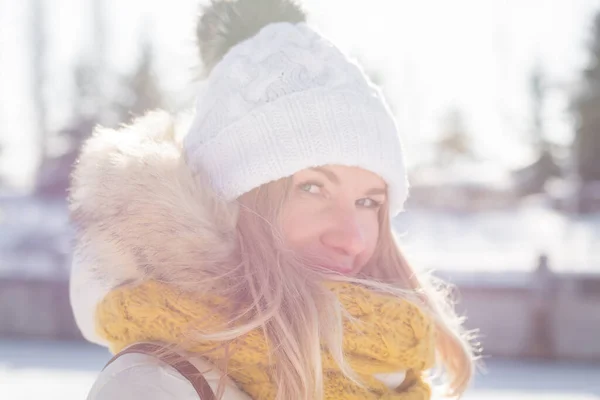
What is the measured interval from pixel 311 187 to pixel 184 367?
1.64 feet

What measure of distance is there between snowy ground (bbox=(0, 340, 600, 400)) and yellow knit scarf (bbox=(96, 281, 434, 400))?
15.1ft

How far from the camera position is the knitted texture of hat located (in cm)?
141

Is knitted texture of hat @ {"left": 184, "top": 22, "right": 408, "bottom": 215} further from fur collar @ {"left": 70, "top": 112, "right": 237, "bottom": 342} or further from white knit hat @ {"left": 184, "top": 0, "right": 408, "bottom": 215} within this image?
fur collar @ {"left": 70, "top": 112, "right": 237, "bottom": 342}

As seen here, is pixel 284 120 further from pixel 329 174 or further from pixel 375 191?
pixel 375 191

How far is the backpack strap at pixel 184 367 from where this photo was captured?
1126mm

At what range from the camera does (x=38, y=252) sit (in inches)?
385

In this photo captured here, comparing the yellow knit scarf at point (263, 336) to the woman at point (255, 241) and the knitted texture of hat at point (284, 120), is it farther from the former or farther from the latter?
the knitted texture of hat at point (284, 120)

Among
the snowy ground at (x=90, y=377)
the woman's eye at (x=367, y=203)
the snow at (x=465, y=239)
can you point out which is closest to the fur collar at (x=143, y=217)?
the woman's eye at (x=367, y=203)

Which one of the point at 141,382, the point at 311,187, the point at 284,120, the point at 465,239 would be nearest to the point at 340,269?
the point at 311,187

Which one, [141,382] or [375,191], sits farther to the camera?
[375,191]

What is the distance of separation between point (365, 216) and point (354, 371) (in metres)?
0.38

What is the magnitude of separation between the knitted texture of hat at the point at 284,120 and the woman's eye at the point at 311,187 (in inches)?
1.8

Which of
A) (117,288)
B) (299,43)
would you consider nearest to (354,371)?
(117,288)

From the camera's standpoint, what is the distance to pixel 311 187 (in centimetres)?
143
